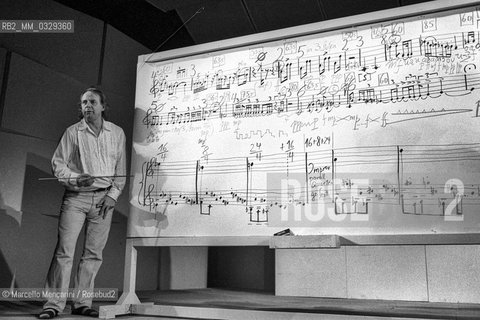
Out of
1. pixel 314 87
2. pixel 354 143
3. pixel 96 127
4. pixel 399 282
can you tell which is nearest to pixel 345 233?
pixel 354 143

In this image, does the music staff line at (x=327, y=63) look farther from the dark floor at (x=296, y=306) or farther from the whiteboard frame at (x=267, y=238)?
the dark floor at (x=296, y=306)

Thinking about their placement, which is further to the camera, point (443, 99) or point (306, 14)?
point (306, 14)

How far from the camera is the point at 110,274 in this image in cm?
363

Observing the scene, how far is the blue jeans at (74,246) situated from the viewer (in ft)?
7.95

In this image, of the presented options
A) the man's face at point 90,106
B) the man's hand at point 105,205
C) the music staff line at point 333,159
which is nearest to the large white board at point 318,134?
the music staff line at point 333,159

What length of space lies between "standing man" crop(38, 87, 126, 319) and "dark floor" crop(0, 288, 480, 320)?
209 mm

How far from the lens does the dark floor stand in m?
2.64

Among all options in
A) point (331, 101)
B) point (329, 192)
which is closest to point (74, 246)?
point (329, 192)

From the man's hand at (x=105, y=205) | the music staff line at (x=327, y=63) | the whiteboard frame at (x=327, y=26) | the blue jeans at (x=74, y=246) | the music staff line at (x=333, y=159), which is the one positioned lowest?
the blue jeans at (x=74, y=246)

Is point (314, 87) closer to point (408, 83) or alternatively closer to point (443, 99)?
point (408, 83)

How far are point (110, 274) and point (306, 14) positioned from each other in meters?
2.79

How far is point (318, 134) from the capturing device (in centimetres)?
232

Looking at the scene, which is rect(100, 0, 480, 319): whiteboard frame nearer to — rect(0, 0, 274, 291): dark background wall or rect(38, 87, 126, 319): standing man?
rect(38, 87, 126, 319): standing man

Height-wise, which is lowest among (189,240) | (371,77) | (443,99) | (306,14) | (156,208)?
(189,240)
